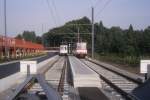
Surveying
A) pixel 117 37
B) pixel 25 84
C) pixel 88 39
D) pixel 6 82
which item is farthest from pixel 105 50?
pixel 25 84

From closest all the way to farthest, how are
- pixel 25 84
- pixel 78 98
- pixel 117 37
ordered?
pixel 25 84 → pixel 78 98 → pixel 117 37

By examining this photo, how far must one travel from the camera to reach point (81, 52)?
84812 millimetres

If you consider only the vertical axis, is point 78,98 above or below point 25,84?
below

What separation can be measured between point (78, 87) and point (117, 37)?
10161 centimetres

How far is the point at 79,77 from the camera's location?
858 inches

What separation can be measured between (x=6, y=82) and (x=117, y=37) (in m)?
100

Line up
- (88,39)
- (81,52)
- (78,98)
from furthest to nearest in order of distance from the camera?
(88,39), (81,52), (78,98)

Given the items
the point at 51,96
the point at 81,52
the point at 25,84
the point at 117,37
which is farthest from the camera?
the point at 117,37

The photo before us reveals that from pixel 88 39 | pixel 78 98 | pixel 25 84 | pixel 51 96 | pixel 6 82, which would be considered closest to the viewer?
pixel 51 96

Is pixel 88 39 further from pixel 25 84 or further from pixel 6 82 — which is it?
pixel 25 84

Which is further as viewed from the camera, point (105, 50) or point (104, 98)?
point (105, 50)

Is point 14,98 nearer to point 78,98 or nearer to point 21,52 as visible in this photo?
point 78,98

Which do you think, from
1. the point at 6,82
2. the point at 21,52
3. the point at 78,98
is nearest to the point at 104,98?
the point at 78,98

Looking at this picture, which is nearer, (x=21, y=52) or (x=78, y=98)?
(x=78, y=98)
